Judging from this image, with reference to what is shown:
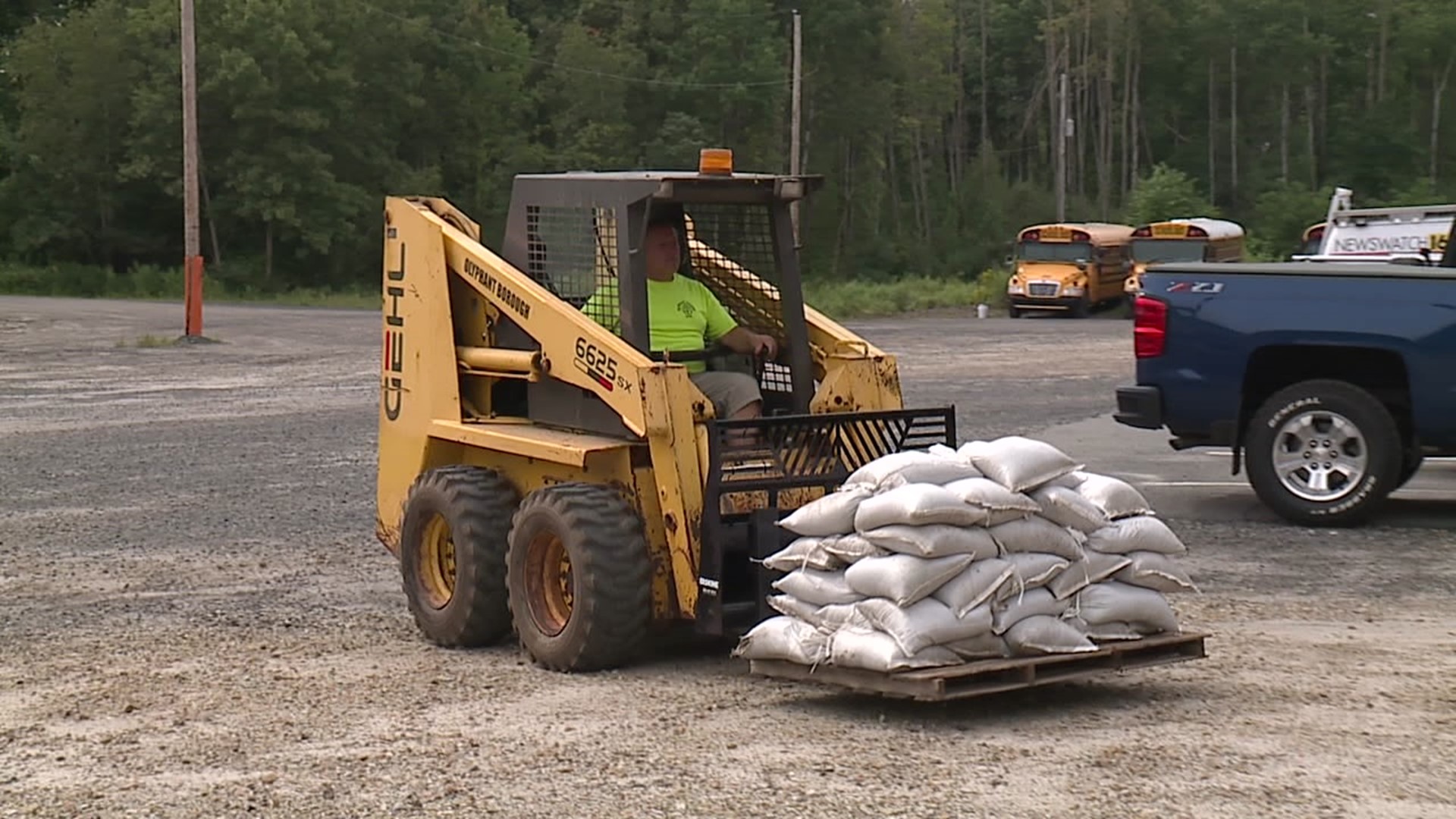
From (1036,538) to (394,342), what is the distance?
153 inches

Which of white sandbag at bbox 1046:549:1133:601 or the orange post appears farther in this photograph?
the orange post

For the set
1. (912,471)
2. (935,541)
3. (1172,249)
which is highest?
(1172,249)

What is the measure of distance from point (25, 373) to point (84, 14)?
49.8 metres

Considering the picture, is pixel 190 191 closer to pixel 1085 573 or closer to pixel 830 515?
pixel 830 515

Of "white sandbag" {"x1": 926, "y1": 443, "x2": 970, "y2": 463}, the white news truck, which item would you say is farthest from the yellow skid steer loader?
the white news truck

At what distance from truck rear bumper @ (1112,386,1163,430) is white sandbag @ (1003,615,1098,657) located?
590cm

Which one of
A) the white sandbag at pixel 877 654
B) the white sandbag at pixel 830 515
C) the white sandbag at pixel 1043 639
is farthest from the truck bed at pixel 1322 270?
the white sandbag at pixel 877 654

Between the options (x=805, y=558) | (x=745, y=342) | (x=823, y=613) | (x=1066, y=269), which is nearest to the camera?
(x=823, y=613)

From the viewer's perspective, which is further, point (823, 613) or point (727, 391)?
point (727, 391)

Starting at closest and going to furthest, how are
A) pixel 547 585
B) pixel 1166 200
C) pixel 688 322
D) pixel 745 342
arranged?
pixel 547 585 → pixel 688 322 → pixel 745 342 → pixel 1166 200

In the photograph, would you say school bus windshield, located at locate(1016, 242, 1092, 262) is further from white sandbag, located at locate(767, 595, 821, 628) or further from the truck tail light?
white sandbag, located at locate(767, 595, 821, 628)

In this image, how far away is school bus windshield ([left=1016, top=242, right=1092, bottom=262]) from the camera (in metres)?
49.7

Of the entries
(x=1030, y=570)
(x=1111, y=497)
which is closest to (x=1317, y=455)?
(x=1111, y=497)

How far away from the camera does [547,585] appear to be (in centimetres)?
887
